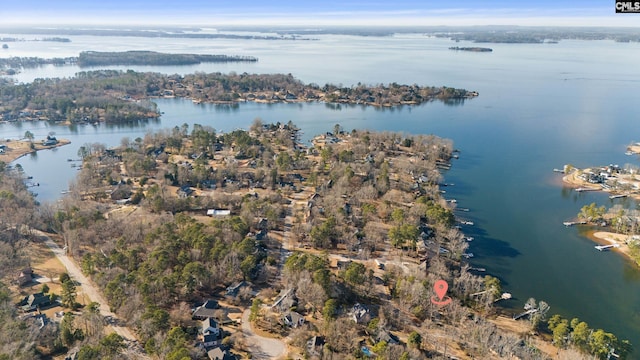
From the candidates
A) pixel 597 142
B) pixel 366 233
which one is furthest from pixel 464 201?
pixel 597 142

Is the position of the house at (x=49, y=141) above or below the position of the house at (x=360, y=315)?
above

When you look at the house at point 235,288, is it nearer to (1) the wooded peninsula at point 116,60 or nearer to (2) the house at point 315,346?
(2) the house at point 315,346

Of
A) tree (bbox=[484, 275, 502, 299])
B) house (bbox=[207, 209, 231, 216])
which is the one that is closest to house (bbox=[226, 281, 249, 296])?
house (bbox=[207, 209, 231, 216])

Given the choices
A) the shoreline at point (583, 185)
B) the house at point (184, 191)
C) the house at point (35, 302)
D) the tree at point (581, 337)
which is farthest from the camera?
the shoreline at point (583, 185)

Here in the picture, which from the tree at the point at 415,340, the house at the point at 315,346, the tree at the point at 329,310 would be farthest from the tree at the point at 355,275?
the tree at the point at 415,340

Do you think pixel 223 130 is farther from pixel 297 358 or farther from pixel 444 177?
pixel 297 358

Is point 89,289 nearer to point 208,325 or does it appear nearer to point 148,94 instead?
point 208,325

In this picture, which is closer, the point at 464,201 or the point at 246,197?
the point at 246,197
